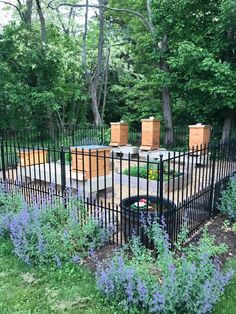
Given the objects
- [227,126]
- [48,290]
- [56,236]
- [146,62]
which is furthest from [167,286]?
[146,62]

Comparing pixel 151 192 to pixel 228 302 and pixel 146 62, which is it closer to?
pixel 228 302

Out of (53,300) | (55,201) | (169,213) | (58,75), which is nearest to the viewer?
(53,300)

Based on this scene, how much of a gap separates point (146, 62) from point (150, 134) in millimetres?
6154

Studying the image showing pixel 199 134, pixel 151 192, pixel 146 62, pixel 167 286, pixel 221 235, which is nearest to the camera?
pixel 167 286

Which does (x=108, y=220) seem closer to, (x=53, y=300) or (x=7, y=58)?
(x=53, y=300)

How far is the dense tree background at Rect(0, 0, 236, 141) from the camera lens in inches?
400

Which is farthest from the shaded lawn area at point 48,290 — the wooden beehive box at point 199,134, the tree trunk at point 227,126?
the tree trunk at point 227,126

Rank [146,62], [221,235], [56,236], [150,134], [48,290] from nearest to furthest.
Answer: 1. [48,290]
2. [56,236]
3. [221,235]
4. [150,134]
5. [146,62]

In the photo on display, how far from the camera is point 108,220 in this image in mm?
4414

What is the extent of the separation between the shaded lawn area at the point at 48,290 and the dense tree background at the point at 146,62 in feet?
26.2

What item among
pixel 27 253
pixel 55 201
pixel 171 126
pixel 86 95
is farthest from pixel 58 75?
pixel 27 253

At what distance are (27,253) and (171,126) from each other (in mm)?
10096

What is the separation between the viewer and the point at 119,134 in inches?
438

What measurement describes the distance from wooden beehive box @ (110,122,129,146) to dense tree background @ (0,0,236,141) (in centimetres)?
243
